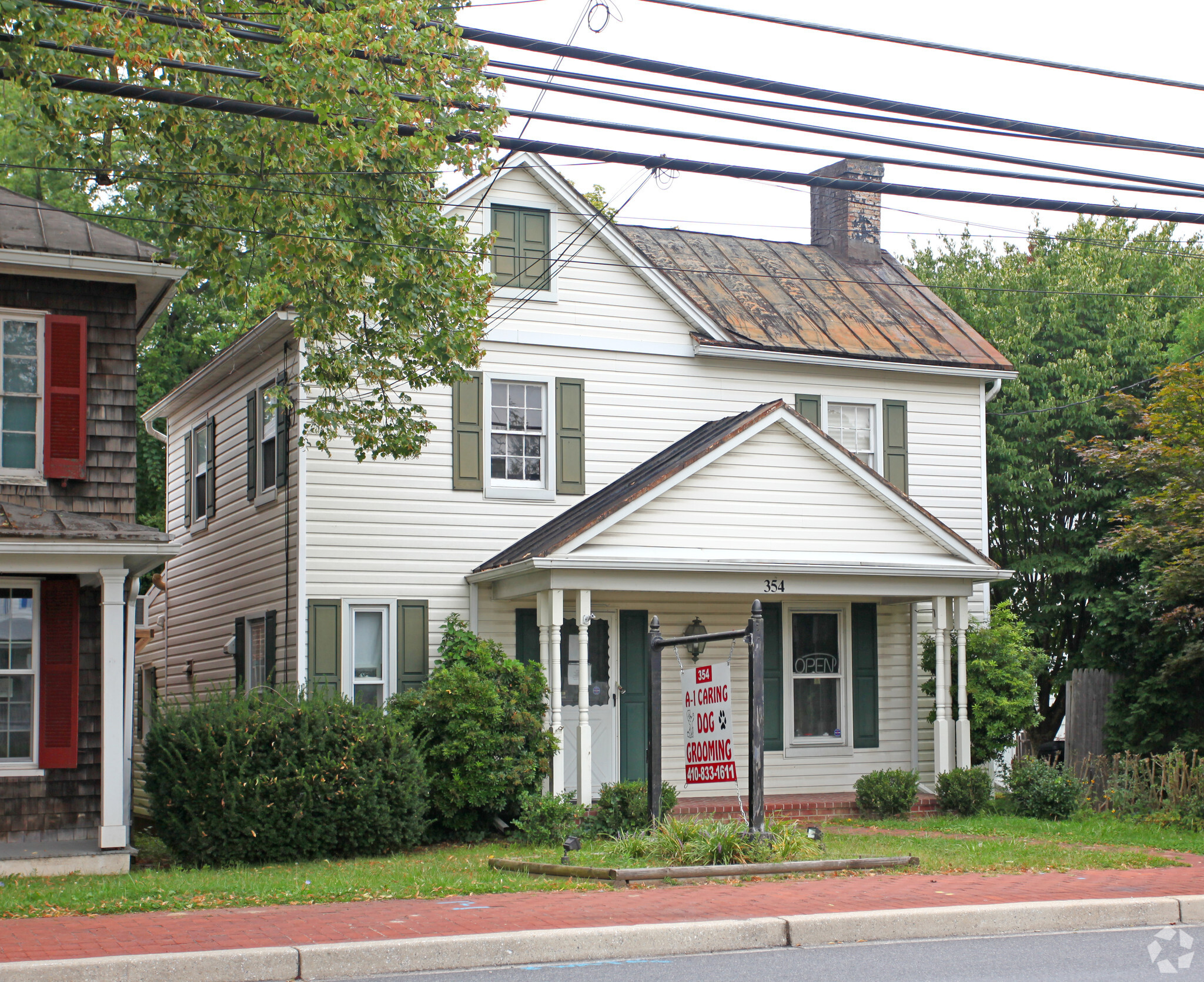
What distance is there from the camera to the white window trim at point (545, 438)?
17.5 metres

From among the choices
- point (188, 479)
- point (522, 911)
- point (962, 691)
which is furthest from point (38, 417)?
point (962, 691)

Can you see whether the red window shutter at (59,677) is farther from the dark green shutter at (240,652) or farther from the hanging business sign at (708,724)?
the hanging business sign at (708,724)

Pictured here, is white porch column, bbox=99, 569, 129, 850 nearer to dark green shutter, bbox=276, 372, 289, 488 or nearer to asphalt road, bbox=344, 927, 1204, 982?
dark green shutter, bbox=276, 372, 289, 488

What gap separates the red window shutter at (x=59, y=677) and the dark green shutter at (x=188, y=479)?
8002 mm

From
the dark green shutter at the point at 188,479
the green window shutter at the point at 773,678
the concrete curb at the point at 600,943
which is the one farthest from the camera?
the dark green shutter at the point at 188,479

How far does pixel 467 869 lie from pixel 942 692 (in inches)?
315

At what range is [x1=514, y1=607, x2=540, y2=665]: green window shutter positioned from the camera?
680 inches

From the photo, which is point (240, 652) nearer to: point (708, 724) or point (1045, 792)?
point (708, 724)

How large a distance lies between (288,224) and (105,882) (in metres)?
6.58

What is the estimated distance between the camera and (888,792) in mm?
17078

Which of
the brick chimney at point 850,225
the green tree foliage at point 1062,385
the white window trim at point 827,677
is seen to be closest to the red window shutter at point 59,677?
the white window trim at point 827,677

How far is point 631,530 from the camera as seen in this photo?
52.1 ft

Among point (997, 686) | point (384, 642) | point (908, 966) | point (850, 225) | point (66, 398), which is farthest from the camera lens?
point (850, 225)

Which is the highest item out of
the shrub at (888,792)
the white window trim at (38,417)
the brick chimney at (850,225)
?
the brick chimney at (850,225)
